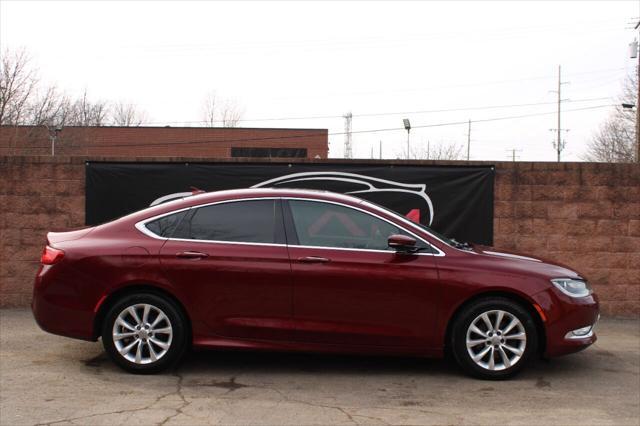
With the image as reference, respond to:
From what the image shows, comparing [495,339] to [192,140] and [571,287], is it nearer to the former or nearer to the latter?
[571,287]

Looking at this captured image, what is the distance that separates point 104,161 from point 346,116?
58643 mm

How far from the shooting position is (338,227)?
562cm

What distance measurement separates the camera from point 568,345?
549cm

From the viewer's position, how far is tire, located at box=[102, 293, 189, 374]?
5402 millimetres

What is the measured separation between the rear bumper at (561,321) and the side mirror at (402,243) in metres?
1.18

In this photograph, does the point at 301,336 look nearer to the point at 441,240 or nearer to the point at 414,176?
the point at 441,240

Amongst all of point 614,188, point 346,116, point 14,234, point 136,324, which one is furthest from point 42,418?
point 346,116

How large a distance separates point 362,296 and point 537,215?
13.9 feet

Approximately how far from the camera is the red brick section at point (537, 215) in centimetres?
851

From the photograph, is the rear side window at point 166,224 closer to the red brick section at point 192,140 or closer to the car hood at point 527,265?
the car hood at point 527,265

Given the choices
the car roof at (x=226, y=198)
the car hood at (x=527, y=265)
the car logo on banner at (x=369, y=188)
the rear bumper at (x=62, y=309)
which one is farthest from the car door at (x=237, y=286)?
the car logo on banner at (x=369, y=188)

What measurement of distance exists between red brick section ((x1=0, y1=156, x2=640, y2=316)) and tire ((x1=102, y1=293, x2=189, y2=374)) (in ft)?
11.7

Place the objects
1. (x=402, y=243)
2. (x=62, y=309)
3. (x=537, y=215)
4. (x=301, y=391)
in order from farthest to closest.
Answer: (x=537, y=215) → (x=62, y=309) → (x=402, y=243) → (x=301, y=391)

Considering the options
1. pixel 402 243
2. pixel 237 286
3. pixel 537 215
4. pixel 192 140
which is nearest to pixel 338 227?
pixel 402 243
